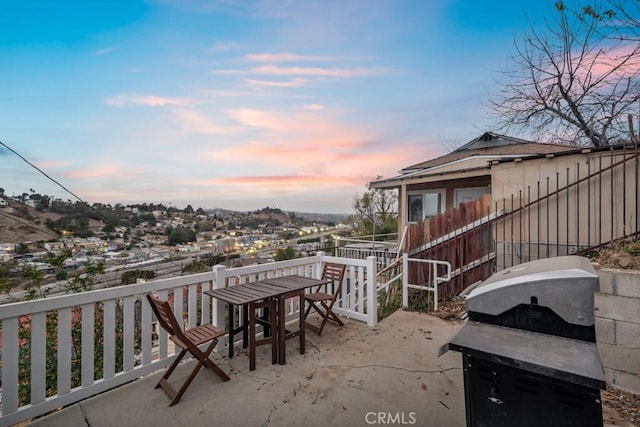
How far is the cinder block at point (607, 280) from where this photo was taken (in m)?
2.49

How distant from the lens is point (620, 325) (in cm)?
249

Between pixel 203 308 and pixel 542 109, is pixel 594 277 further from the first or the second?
pixel 542 109

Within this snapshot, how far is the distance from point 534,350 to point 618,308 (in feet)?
6.01

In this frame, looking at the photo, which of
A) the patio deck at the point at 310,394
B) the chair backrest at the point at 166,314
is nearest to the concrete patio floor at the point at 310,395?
the patio deck at the point at 310,394

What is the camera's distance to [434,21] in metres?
6.76

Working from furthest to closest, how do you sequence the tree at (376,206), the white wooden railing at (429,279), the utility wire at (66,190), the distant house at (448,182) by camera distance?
the tree at (376,206), the distant house at (448,182), the white wooden railing at (429,279), the utility wire at (66,190)

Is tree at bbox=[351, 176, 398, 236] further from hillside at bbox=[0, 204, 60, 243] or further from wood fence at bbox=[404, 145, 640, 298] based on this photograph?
hillside at bbox=[0, 204, 60, 243]

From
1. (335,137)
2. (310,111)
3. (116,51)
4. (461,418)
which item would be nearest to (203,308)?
(461,418)

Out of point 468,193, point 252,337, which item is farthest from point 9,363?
point 468,193

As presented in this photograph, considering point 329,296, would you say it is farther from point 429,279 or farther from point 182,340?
point 429,279

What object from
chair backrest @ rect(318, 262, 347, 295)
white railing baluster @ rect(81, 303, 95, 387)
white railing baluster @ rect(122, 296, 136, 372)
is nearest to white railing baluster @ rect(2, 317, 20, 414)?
white railing baluster @ rect(81, 303, 95, 387)

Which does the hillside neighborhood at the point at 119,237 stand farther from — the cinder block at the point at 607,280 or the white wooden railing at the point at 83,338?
the cinder block at the point at 607,280

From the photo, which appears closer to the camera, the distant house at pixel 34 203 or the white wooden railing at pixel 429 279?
the distant house at pixel 34 203

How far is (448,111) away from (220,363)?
9.48 metres
